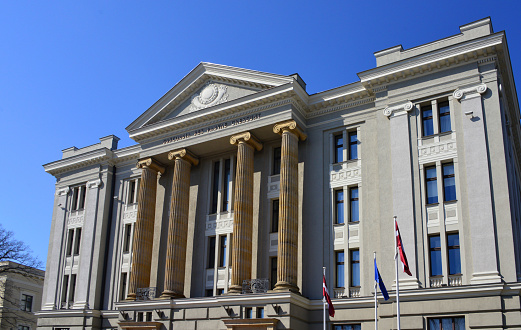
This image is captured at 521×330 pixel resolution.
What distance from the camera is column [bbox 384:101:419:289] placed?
1122 inches

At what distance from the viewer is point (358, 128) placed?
34.1 meters

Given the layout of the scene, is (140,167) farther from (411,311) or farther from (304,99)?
(411,311)

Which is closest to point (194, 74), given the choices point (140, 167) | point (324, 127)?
point (140, 167)

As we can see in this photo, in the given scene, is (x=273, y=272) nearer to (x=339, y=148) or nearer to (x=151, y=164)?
(x=339, y=148)

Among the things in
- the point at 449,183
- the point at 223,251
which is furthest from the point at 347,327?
the point at 223,251

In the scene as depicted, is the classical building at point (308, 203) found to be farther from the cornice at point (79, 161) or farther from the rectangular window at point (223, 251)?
the cornice at point (79, 161)

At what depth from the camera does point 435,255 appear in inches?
1116

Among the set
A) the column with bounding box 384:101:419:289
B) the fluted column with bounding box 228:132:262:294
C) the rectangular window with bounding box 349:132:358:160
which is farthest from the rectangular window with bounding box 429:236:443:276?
the fluted column with bounding box 228:132:262:294

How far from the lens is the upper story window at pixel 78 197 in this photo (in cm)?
4588

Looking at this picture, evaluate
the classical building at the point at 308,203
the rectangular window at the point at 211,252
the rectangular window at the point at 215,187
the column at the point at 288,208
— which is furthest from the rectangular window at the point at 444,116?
the rectangular window at the point at 211,252

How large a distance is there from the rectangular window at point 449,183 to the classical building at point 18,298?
1916 inches

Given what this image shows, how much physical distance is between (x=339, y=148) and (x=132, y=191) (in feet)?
60.3

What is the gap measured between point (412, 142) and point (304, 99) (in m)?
7.93

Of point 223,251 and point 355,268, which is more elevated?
point 223,251
